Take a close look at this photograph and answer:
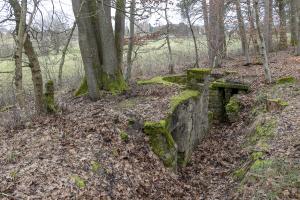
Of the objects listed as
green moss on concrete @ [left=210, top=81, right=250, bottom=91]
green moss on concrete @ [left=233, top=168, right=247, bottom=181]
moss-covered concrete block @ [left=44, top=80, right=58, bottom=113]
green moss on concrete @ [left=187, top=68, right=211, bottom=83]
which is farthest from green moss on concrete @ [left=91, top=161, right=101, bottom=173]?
green moss on concrete @ [left=210, top=81, right=250, bottom=91]

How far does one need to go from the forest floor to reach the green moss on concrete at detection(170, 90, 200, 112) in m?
0.30

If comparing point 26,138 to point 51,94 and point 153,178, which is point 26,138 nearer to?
point 51,94

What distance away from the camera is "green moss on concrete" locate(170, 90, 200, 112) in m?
9.29

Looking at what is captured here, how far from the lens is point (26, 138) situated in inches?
276

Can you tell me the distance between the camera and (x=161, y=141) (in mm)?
7824

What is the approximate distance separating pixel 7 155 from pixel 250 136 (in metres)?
6.42

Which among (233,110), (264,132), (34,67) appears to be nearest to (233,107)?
(233,110)

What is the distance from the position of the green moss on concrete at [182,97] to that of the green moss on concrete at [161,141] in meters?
1.10

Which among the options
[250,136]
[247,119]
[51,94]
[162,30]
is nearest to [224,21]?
[162,30]

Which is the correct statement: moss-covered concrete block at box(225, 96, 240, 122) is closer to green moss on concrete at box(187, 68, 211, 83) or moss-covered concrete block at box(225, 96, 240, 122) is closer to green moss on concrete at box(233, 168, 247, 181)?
green moss on concrete at box(187, 68, 211, 83)

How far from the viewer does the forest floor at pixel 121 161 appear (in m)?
5.56

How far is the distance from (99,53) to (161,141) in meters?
4.74

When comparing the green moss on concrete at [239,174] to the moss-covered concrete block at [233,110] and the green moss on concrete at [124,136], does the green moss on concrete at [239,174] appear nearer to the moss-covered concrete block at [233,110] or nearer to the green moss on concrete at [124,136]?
the green moss on concrete at [124,136]

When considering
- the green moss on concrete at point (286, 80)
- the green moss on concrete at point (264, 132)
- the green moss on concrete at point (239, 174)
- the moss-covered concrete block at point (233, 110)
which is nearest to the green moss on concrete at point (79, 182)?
the green moss on concrete at point (239, 174)
